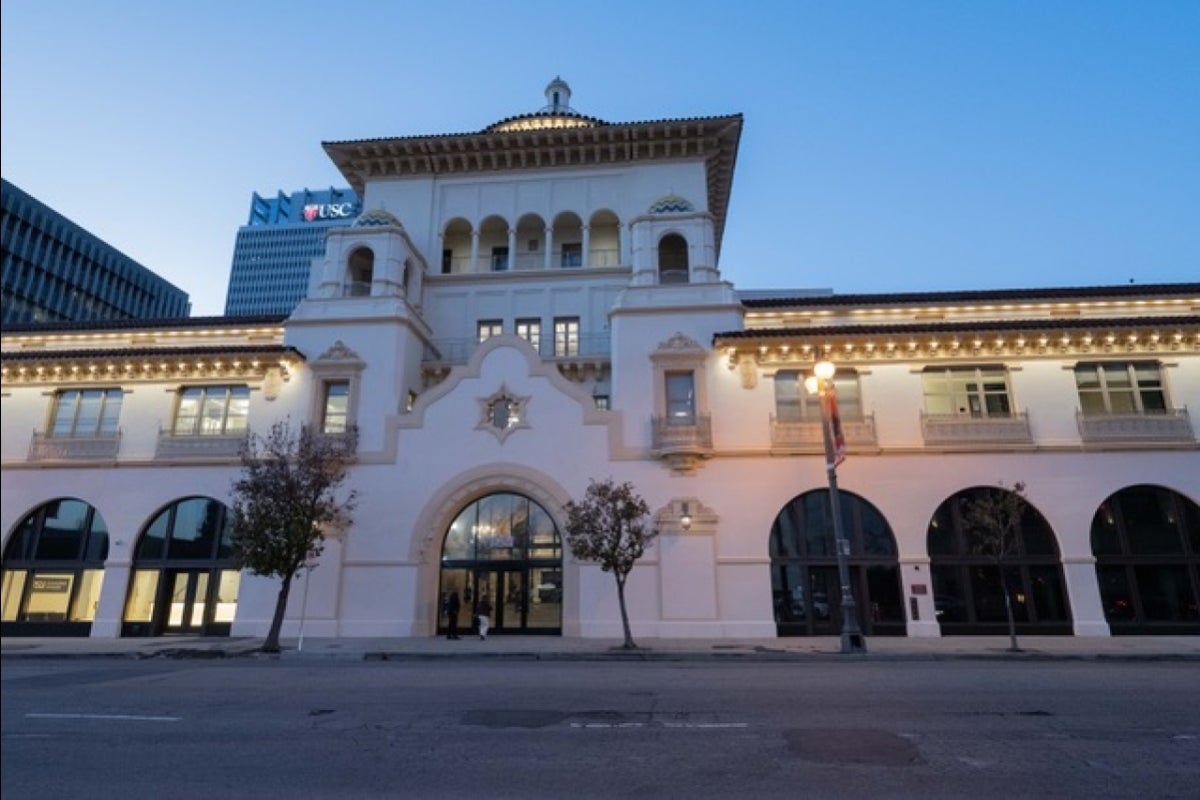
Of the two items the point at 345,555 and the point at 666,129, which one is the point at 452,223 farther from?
the point at 345,555

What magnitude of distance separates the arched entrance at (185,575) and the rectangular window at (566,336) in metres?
16.4

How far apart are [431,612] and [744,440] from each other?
1432cm

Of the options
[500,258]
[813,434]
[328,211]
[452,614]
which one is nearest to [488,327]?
[500,258]

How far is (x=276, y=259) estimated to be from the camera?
15675 centimetres

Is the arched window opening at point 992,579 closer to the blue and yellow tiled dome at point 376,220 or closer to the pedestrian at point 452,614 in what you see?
the pedestrian at point 452,614

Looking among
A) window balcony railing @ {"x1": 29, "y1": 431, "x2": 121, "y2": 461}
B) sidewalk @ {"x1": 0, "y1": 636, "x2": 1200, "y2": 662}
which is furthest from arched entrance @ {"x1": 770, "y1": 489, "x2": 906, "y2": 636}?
window balcony railing @ {"x1": 29, "y1": 431, "x2": 121, "y2": 461}

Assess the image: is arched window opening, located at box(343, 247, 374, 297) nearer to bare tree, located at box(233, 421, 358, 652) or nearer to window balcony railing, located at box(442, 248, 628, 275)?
window balcony railing, located at box(442, 248, 628, 275)

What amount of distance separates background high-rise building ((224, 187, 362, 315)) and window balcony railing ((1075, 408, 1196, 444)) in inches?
5924

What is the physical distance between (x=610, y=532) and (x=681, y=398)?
7847mm

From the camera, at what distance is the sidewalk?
19.5m

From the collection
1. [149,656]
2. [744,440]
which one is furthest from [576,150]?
[149,656]

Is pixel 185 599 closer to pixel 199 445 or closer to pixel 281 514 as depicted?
pixel 199 445

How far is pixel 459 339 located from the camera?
35562mm

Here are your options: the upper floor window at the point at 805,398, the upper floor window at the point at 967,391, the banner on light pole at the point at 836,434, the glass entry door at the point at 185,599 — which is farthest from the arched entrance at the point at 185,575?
the upper floor window at the point at 967,391
